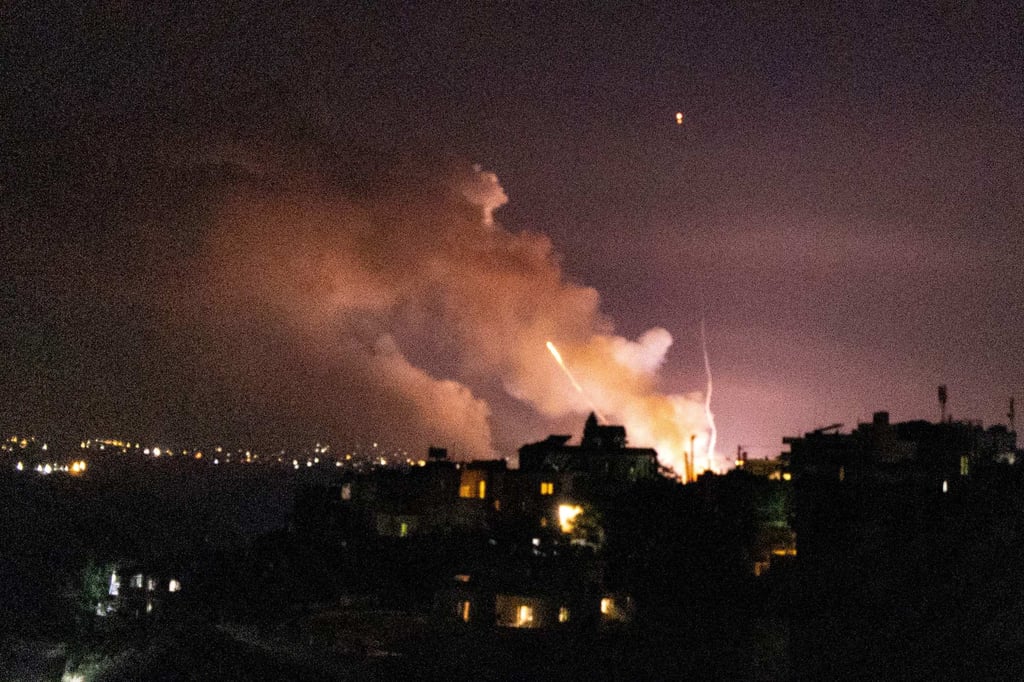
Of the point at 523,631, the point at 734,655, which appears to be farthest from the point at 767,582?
the point at 523,631

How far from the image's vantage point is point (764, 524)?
2084 cm

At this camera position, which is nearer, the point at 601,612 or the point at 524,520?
the point at 601,612

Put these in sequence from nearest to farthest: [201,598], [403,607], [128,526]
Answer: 1. [403,607]
2. [201,598]
3. [128,526]

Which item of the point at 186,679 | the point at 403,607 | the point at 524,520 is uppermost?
the point at 524,520

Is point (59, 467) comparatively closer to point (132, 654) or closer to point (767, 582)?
point (132, 654)

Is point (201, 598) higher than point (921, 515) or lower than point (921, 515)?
lower

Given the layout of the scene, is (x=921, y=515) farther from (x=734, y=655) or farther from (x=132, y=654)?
(x=132, y=654)

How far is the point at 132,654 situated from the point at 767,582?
1639cm

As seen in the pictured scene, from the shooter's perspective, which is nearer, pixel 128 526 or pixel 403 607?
pixel 403 607

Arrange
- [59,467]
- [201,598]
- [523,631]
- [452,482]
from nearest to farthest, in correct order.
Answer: [523,631] → [201,598] → [452,482] → [59,467]

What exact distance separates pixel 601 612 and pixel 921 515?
6702 millimetres

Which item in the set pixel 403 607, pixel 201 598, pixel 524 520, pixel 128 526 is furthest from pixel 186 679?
pixel 128 526

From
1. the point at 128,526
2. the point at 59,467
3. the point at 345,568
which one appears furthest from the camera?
the point at 59,467

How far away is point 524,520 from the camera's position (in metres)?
30.4
